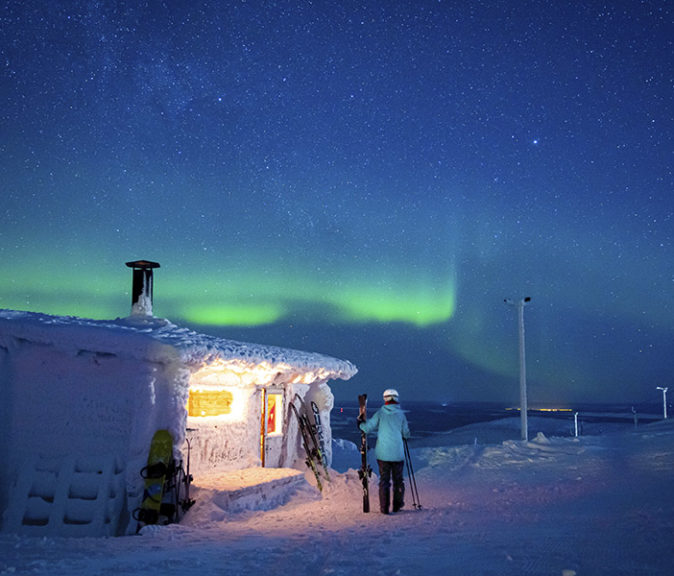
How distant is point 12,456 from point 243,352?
13.1ft

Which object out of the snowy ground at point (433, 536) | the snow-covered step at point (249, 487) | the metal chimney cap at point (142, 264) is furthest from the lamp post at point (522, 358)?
the metal chimney cap at point (142, 264)

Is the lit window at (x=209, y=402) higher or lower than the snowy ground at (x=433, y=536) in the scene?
higher

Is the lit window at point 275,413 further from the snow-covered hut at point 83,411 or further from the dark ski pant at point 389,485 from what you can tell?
the dark ski pant at point 389,485

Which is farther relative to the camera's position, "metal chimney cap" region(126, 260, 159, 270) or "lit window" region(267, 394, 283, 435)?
"lit window" region(267, 394, 283, 435)

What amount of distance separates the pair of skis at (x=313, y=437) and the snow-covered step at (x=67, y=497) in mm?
4973

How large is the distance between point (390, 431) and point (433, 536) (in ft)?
8.33

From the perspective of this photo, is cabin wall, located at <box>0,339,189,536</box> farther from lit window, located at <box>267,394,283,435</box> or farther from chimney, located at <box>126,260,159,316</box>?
lit window, located at <box>267,394,283,435</box>

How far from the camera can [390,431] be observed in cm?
885

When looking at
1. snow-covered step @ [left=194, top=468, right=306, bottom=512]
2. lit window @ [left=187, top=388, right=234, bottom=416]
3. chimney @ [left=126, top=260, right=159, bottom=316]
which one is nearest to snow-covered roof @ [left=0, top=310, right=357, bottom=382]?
chimney @ [left=126, top=260, right=159, bottom=316]

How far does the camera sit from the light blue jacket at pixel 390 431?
8.81 meters

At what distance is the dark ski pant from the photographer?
27.9ft

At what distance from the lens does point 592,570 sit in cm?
463

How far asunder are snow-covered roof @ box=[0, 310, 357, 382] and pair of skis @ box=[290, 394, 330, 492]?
11.3ft

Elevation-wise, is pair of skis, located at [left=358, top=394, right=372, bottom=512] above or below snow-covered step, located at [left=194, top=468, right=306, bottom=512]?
above
